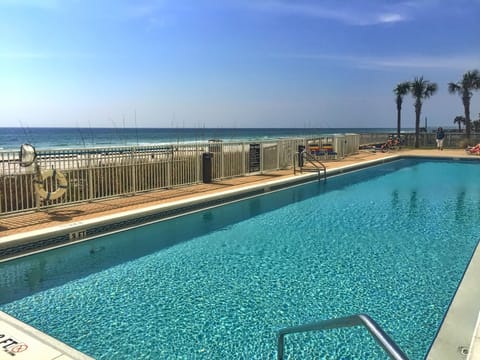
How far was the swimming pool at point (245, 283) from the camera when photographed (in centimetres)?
334

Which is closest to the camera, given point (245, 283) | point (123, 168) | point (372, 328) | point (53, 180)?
point (372, 328)

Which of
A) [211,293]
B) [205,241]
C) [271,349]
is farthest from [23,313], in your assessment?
[205,241]

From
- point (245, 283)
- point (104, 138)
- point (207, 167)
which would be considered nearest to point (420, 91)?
point (207, 167)

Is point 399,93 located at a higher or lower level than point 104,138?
higher

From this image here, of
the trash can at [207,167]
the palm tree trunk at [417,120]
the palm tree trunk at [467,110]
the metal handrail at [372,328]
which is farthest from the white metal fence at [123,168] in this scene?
the palm tree trunk at [467,110]

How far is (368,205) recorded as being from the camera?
9031 millimetres

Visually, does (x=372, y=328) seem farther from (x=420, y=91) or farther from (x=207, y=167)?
(x=420, y=91)

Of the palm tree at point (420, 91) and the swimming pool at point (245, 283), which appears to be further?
the palm tree at point (420, 91)

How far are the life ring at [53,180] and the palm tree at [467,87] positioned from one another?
25.7 m

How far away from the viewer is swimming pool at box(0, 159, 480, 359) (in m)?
3.34

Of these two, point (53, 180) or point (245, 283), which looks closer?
point (245, 283)

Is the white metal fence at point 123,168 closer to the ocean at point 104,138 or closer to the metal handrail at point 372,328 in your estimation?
the ocean at point 104,138

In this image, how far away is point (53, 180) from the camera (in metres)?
6.98

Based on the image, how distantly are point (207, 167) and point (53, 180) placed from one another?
13.8 feet
